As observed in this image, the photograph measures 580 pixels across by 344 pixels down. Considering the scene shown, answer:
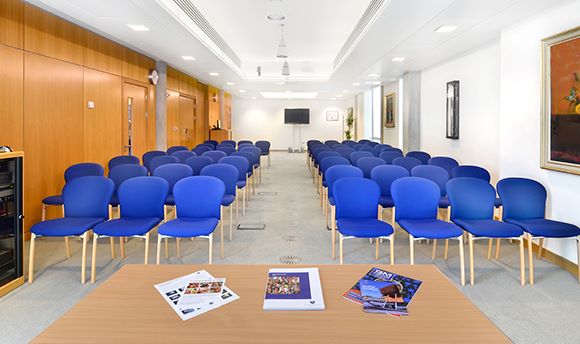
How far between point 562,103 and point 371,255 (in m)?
2.68

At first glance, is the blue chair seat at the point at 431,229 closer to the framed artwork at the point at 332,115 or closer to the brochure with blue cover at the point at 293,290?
the brochure with blue cover at the point at 293,290

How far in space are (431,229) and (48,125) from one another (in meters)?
5.45

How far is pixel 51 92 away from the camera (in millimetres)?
6121

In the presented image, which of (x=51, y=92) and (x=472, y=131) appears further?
(x=472, y=131)

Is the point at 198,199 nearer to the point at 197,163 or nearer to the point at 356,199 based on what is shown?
the point at 356,199

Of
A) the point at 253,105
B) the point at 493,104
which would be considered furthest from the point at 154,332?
the point at 253,105

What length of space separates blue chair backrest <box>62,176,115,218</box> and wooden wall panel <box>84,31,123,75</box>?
11.2ft

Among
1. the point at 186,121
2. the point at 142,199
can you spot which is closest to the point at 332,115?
the point at 186,121

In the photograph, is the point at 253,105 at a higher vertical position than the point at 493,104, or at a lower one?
higher

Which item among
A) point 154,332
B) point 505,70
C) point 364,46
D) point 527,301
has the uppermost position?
point 364,46

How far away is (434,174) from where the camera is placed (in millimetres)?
5633

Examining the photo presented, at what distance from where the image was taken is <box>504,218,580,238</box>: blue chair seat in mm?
3971

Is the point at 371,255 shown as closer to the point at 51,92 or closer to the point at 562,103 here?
the point at 562,103

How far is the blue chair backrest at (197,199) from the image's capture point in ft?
14.6
